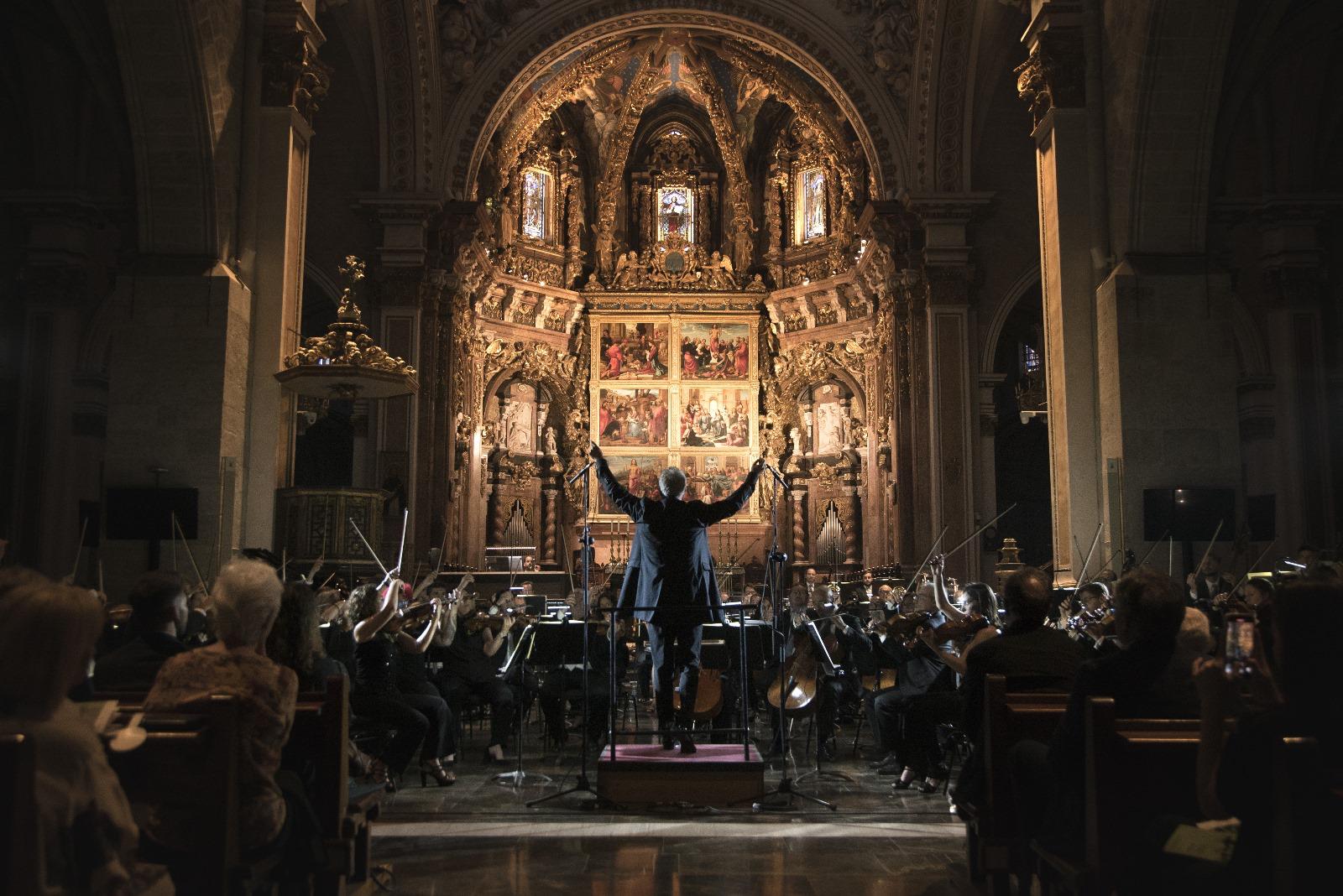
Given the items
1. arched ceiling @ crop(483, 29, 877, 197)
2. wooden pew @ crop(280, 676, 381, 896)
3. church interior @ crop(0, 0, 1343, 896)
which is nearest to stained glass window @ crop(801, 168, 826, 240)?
church interior @ crop(0, 0, 1343, 896)

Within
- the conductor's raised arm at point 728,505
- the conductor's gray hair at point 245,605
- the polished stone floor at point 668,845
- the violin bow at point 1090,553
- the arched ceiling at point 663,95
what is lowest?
the polished stone floor at point 668,845

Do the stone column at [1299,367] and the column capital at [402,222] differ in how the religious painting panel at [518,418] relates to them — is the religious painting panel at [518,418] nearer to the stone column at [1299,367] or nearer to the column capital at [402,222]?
the column capital at [402,222]

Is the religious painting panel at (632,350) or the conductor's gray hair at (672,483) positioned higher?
the religious painting panel at (632,350)

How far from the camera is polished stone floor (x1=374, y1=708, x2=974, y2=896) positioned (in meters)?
5.38

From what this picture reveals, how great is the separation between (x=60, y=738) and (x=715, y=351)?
2242 cm

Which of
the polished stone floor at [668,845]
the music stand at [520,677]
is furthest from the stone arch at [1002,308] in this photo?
the polished stone floor at [668,845]

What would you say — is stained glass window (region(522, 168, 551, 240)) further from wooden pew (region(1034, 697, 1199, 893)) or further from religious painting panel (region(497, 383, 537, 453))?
wooden pew (region(1034, 697, 1199, 893))

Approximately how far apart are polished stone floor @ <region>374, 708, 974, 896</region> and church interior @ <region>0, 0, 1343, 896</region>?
0.06 meters

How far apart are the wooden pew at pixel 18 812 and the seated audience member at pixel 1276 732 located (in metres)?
2.96

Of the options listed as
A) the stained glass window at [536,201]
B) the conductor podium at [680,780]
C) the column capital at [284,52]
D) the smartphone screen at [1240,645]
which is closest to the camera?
the smartphone screen at [1240,645]

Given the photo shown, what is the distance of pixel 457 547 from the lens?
→ 70.6 ft

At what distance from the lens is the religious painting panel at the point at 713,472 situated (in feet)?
79.3

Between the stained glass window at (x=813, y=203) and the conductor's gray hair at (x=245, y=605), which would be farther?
the stained glass window at (x=813, y=203)

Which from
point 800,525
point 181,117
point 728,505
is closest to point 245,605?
point 728,505
